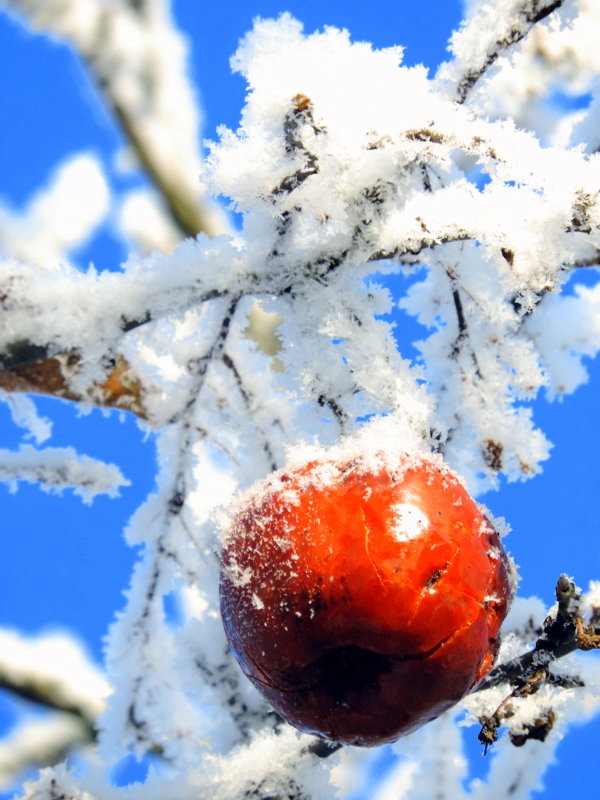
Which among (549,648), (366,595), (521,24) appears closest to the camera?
(366,595)

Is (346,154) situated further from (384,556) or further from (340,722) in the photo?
(340,722)

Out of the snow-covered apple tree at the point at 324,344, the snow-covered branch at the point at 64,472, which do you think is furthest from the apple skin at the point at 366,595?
Result: the snow-covered branch at the point at 64,472

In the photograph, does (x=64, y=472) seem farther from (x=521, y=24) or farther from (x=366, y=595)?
(x=521, y=24)

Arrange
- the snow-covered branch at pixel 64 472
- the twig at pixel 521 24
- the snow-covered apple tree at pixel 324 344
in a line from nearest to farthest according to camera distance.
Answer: the snow-covered apple tree at pixel 324 344, the twig at pixel 521 24, the snow-covered branch at pixel 64 472

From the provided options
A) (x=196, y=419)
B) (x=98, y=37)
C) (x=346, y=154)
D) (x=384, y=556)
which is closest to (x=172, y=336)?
(x=196, y=419)

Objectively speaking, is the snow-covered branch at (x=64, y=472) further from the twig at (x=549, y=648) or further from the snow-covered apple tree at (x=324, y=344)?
the twig at (x=549, y=648)

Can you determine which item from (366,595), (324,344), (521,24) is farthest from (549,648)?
(521,24)

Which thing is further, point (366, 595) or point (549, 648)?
point (549, 648)
